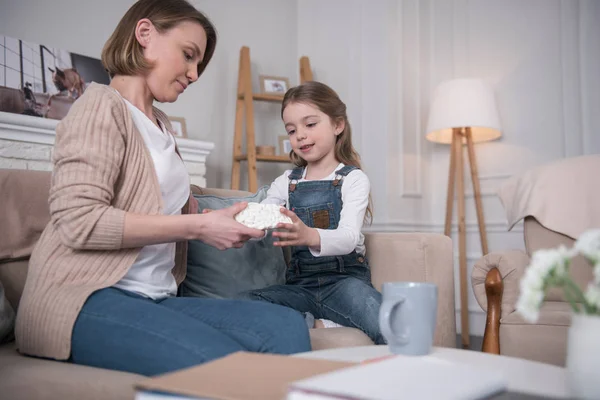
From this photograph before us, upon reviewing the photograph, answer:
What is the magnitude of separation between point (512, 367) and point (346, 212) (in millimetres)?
968

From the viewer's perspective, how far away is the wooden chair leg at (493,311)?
71.9 inches

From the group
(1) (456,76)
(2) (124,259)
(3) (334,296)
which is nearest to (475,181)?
(1) (456,76)

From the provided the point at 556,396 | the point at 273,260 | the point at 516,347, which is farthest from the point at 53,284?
the point at 516,347

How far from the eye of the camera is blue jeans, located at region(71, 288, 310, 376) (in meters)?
0.97

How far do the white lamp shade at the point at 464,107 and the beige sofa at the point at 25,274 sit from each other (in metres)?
1.52

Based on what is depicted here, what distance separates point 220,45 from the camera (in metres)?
3.71

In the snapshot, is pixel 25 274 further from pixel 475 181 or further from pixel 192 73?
pixel 475 181

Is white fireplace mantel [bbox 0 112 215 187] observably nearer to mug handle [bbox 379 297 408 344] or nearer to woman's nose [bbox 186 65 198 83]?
woman's nose [bbox 186 65 198 83]

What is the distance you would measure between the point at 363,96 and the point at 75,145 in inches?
109

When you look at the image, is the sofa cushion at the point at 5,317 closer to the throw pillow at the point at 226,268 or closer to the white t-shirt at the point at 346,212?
the throw pillow at the point at 226,268

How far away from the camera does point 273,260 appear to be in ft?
5.87

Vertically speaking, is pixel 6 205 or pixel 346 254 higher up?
pixel 6 205

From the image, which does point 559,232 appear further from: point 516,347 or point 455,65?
point 455,65

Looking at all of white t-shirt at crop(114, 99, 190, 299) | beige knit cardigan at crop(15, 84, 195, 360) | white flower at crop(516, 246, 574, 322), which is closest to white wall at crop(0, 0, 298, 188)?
white t-shirt at crop(114, 99, 190, 299)
